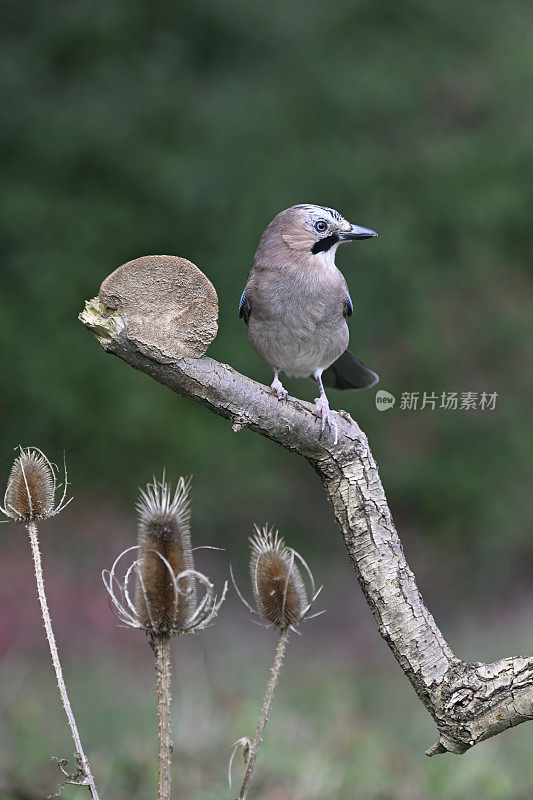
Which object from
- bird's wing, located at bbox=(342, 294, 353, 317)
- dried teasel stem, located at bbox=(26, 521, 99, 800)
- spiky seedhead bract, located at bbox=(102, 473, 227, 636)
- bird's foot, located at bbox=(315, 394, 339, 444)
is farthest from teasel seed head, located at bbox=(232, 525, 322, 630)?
bird's wing, located at bbox=(342, 294, 353, 317)

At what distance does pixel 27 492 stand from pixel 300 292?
1.00 m

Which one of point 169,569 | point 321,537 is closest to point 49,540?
point 321,537

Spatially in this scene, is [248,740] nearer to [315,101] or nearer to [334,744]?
[334,744]

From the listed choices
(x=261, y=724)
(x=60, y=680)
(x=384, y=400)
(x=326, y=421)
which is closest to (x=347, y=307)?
(x=326, y=421)

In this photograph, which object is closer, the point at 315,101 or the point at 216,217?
the point at 216,217

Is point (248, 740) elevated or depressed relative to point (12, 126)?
depressed

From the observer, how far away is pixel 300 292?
2.78m

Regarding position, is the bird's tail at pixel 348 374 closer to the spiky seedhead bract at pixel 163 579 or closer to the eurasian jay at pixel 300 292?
the eurasian jay at pixel 300 292

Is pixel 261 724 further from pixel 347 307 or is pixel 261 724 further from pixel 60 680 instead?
pixel 347 307

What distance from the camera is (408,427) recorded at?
314 inches

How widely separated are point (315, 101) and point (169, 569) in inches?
234

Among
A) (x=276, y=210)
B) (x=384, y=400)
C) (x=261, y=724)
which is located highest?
(x=276, y=210)

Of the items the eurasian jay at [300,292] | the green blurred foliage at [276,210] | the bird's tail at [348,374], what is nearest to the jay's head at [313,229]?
the eurasian jay at [300,292]

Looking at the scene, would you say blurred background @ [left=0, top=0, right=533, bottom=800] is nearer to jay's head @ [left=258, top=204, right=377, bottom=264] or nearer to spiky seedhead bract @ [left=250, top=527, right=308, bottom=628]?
spiky seedhead bract @ [left=250, top=527, right=308, bottom=628]
